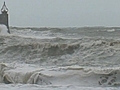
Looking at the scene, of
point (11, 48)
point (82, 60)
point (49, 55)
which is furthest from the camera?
point (11, 48)

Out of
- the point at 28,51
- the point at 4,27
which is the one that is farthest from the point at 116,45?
the point at 4,27

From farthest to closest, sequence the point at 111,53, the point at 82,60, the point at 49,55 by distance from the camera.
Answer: the point at 49,55 < the point at 111,53 < the point at 82,60

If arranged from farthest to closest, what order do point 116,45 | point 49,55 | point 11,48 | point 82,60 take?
point 11,48 → point 116,45 → point 49,55 → point 82,60

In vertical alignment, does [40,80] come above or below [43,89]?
below

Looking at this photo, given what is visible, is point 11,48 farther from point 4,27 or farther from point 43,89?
point 4,27

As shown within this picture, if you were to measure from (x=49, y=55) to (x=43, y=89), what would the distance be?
729 centimetres

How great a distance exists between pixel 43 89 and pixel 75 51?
7707 millimetres

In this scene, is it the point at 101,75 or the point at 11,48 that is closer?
the point at 101,75

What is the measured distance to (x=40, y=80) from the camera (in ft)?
22.0

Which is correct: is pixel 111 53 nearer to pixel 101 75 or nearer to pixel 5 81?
pixel 101 75

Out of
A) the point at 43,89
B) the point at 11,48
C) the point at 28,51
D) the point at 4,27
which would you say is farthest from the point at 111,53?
the point at 4,27

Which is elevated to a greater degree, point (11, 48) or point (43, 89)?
point (43, 89)

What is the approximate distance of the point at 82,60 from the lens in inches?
398

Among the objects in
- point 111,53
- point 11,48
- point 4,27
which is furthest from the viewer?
point 4,27
